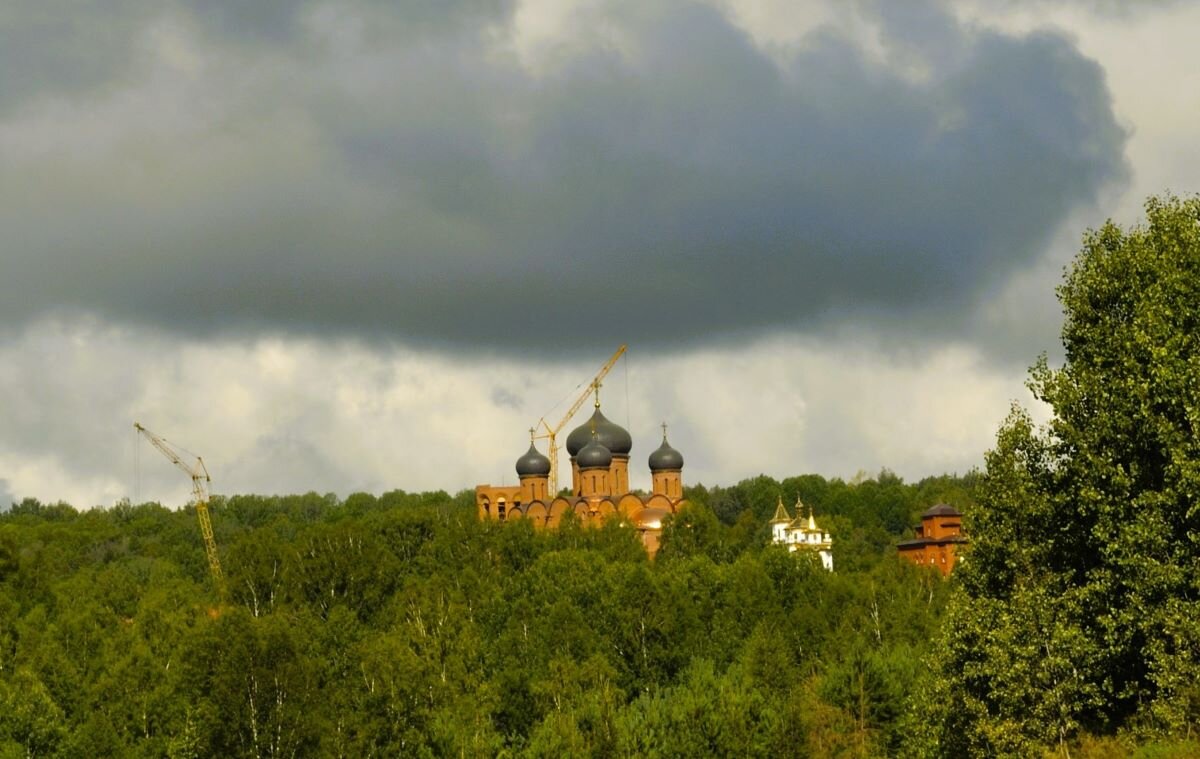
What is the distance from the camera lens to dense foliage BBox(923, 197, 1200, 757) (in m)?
44.1

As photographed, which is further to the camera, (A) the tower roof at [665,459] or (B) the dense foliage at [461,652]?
(A) the tower roof at [665,459]

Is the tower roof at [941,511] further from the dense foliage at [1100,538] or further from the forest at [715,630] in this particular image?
the dense foliage at [1100,538]

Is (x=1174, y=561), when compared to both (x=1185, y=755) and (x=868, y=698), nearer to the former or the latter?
(x=1185, y=755)

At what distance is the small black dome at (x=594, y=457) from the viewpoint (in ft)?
493

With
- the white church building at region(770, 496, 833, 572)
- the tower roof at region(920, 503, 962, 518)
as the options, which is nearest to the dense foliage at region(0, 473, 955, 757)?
the white church building at region(770, 496, 833, 572)

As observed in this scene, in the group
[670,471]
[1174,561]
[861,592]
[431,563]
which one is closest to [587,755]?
[1174,561]

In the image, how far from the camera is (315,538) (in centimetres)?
11731

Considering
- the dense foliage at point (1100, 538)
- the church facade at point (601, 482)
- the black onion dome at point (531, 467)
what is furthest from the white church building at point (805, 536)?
the dense foliage at point (1100, 538)

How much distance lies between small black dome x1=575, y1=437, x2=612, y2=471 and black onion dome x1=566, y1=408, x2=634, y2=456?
798mm

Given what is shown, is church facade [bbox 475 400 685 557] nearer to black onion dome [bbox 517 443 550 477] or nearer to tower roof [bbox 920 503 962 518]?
black onion dome [bbox 517 443 550 477]

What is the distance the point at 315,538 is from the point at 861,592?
36.6 m

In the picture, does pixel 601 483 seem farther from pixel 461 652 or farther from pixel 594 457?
pixel 461 652

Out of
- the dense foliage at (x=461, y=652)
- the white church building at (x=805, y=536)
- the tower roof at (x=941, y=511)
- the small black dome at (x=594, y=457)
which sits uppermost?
the small black dome at (x=594, y=457)

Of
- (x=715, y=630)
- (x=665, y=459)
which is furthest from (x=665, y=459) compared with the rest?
(x=715, y=630)
